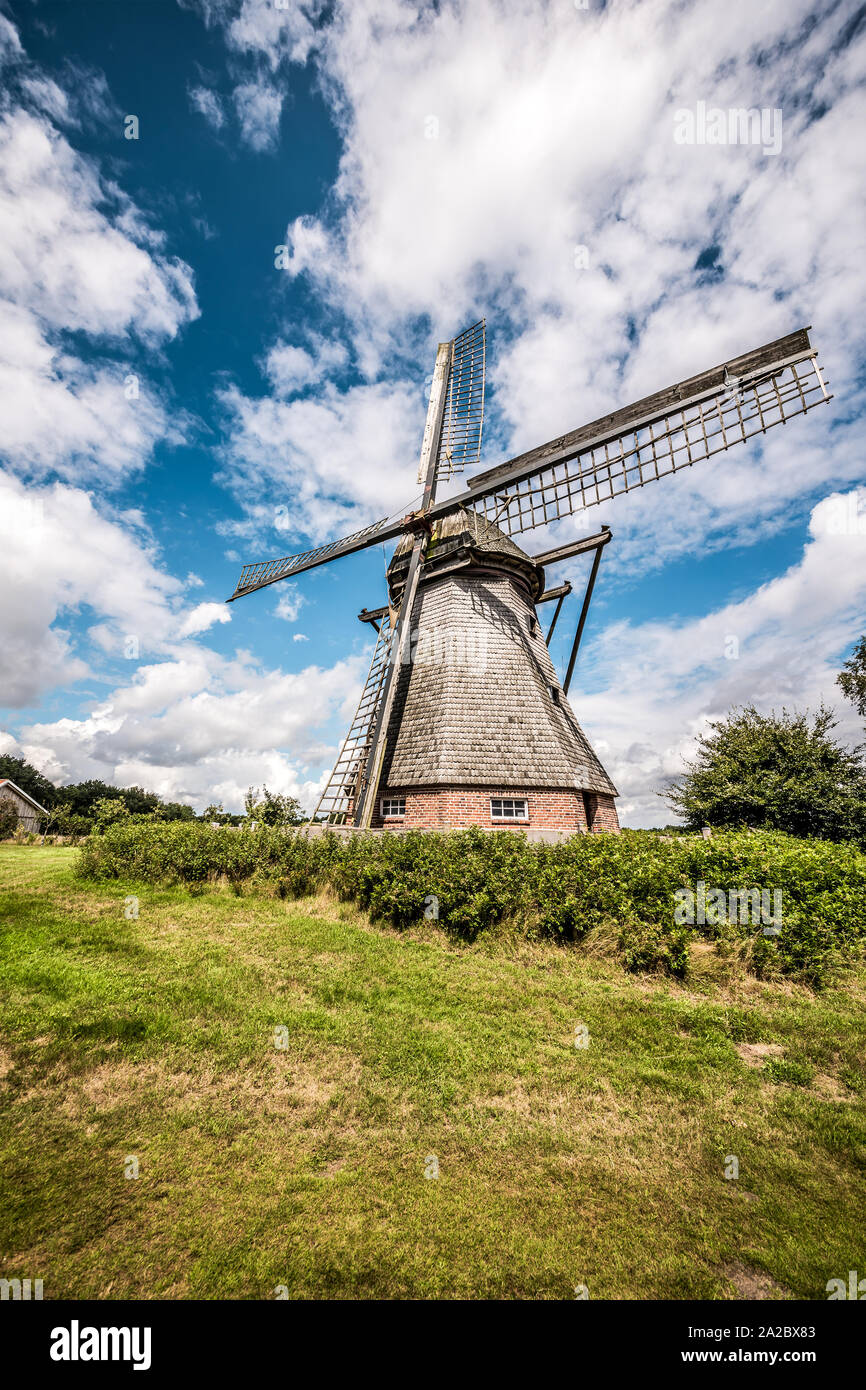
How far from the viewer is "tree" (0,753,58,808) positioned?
218 feet

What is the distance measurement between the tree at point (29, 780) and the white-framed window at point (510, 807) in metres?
73.2

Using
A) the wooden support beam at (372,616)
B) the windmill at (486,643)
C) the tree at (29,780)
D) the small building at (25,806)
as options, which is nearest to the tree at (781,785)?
the windmill at (486,643)

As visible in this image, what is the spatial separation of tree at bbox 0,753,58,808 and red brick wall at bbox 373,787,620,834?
71775 millimetres

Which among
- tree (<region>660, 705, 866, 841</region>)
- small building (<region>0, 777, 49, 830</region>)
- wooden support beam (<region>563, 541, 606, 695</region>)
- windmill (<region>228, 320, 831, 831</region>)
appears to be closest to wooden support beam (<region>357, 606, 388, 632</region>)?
windmill (<region>228, 320, 831, 831</region>)

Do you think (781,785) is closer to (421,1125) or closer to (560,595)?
(560,595)

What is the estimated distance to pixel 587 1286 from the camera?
2887mm

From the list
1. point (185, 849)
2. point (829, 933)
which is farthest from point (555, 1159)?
point (185, 849)

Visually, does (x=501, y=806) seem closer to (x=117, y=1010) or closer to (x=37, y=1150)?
(x=117, y=1010)

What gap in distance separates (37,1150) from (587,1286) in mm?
3989

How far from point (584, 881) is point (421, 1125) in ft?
15.1

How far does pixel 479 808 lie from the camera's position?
1262cm

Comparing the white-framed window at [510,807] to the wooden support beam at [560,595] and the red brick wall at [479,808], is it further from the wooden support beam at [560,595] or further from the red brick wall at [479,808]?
the wooden support beam at [560,595]

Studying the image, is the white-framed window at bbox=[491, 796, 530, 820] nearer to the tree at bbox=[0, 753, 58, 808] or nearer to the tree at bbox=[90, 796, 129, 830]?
the tree at bbox=[90, 796, 129, 830]

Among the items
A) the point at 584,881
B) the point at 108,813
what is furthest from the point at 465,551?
→ the point at 108,813
